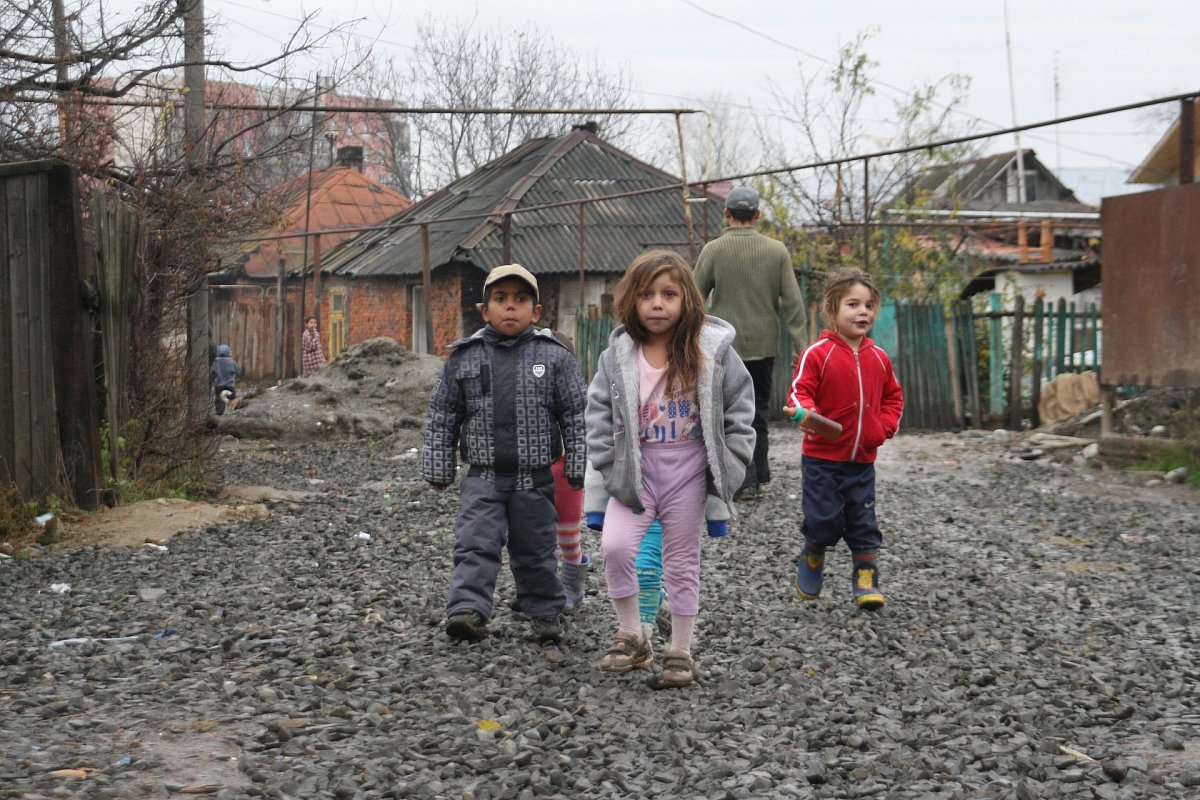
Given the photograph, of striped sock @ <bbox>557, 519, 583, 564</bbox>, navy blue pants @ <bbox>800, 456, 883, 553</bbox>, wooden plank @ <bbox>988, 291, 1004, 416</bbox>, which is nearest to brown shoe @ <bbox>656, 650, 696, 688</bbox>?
striped sock @ <bbox>557, 519, 583, 564</bbox>

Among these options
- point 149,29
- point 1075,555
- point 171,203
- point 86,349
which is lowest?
point 1075,555

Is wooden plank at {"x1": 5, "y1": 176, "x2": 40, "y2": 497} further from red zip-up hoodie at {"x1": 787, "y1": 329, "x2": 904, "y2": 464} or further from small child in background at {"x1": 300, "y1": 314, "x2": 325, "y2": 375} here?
small child in background at {"x1": 300, "y1": 314, "x2": 325, "y2": 375}

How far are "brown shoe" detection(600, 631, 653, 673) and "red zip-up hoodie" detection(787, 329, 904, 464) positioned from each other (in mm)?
1510

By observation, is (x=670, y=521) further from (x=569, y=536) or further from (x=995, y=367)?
(x=995, y=367)

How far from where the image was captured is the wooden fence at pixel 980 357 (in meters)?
14.2

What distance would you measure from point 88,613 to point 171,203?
185 inches

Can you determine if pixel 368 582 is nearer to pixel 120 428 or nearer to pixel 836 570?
pixel 836 570

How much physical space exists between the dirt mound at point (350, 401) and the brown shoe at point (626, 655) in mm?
10609

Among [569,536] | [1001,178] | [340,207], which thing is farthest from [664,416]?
[1001,178]

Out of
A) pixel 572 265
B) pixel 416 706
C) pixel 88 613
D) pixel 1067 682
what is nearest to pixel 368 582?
pixel 88 613

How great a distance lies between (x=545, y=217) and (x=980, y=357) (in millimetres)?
16863

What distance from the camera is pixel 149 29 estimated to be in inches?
417

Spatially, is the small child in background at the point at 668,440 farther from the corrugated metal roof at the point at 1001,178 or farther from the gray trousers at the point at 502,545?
the corrugated metal roof at the point at 1001,178

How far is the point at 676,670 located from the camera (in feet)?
14.9
